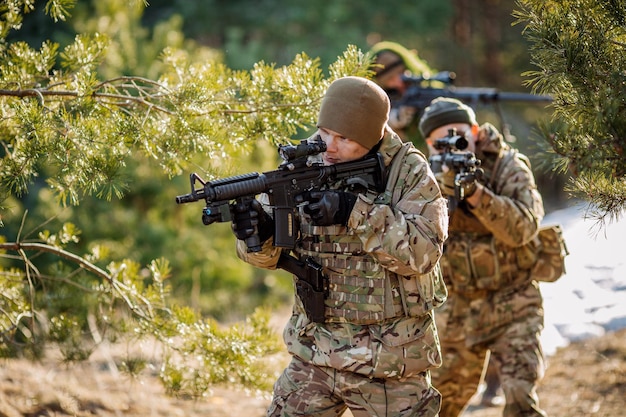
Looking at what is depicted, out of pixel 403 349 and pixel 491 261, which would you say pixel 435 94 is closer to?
pixel 491 261

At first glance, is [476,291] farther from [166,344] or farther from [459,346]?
A: [166,344]

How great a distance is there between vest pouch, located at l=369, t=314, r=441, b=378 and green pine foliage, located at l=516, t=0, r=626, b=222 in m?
0.86

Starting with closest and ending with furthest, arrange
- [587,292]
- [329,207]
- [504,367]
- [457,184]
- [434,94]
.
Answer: [329,207] → [457,184] → [504,367] → [434,94] → [587,292]

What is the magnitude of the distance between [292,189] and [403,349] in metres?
0.81

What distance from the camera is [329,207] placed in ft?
9.98

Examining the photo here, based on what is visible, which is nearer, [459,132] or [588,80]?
[588,80]

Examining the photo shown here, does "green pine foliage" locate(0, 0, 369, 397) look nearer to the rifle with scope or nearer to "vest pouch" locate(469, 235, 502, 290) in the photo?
"vest pouch" locate(469, 235, 502, 290)

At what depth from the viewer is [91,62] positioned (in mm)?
3771

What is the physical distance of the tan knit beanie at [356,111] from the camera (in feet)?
10.5

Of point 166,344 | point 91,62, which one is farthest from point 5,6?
point 166,344

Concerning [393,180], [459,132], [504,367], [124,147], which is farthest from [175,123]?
[504,367]

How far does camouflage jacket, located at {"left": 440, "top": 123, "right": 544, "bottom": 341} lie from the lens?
442cm

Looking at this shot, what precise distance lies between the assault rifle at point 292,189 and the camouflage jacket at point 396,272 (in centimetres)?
8

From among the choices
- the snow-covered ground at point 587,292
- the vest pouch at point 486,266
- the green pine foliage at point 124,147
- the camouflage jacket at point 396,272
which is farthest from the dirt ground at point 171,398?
the camouflage jacket at point 396,272
